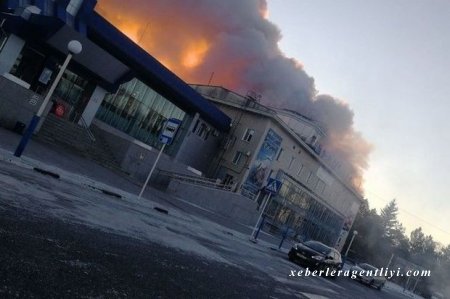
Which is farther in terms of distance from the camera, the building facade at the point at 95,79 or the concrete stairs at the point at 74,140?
the building facade at the point at 95,79

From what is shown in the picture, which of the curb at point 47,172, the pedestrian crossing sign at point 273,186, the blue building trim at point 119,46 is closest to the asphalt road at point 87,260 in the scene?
the curb at point 47,172

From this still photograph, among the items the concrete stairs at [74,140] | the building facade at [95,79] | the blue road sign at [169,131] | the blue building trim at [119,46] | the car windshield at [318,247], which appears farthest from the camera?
the blue building trim at [119,46]

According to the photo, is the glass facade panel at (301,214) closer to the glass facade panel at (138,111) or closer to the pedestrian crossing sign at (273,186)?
the glass facade panel at (138,111)

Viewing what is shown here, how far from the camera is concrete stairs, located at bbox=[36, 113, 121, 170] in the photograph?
22.2m

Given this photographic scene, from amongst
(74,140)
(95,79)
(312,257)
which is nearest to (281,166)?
(95,79)

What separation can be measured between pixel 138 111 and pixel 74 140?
11166 mm

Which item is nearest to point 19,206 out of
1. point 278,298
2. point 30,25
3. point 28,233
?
point 28,233

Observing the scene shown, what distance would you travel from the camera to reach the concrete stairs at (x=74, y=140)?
22156 mm

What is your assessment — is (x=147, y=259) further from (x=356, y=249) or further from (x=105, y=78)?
(x=356, y=249)

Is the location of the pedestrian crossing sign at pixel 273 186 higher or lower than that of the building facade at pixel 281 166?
lower

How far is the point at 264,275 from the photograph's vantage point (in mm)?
10672

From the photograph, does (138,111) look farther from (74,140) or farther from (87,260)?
(87,260)

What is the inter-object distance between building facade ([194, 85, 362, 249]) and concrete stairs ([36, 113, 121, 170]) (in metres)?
18.3

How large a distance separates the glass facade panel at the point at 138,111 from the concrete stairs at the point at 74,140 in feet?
21.3
